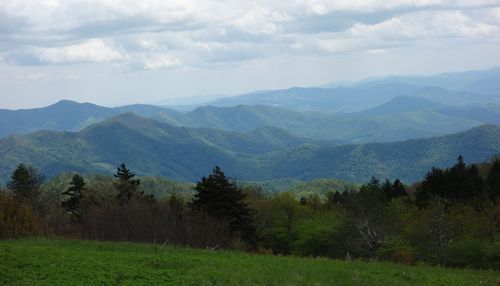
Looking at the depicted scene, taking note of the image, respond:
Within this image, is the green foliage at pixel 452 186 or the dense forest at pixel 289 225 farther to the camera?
the green foliage at pixel 452 186

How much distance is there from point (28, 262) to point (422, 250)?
4649 centimetres

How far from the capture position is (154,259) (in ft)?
70.5

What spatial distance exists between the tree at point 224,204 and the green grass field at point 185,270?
30132 millimetres

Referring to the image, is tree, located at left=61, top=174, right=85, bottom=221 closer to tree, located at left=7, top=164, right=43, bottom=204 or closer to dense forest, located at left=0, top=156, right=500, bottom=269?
dense forest, located at left=0, top=156, right=500, bottom=269

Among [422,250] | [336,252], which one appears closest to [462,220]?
[422,250]

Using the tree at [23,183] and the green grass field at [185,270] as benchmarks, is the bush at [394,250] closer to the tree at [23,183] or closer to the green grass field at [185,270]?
the green grass field at [185,270]

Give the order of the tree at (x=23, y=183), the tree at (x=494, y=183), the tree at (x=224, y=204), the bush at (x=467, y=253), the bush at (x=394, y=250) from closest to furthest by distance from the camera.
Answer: the bush at (x=467, y=253) < the bush at (x=394, y=250) < the tree at (x=224, y=204) < the tree at (x=494, y=183) < the tree at (x=23, y=183)

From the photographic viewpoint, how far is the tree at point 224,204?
5544 centimetres

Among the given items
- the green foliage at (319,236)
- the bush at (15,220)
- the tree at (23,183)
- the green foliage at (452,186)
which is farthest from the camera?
the tree at (23,183)

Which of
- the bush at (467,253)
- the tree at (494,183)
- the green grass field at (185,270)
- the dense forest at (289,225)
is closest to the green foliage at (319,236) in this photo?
the dense forest at (289,225)

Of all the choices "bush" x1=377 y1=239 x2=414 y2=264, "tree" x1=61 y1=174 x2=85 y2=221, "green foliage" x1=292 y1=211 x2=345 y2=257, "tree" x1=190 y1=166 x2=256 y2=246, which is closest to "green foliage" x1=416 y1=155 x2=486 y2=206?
"green foliage" x1=292 y1=211 x2=345 y2=257

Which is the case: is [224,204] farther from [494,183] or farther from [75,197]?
[494,183]

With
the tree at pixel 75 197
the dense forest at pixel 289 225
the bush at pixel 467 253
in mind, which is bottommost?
the bush at pixel 467 253

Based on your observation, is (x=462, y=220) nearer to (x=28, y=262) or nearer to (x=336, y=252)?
(x=336, y=252)
